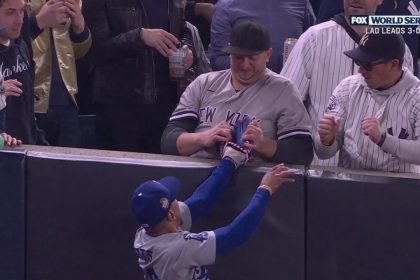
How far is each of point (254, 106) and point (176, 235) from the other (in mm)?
974

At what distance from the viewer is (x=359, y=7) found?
18.0ft

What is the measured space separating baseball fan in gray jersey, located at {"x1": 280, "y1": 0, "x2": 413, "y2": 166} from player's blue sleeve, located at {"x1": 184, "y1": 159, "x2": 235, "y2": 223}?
3.21 feet

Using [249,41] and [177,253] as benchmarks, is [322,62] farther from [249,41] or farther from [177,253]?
[177,253]

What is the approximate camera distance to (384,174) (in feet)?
15.2

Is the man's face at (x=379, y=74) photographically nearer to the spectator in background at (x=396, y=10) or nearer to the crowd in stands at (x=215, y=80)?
the crowd in stands at (x=215, y=80)

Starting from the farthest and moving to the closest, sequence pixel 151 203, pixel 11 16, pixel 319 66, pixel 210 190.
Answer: pixel 319 66 → pixel 11 16 → pixel 210 190 → pixel 151 203

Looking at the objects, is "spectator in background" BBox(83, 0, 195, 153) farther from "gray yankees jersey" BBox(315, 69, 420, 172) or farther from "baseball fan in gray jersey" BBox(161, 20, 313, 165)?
"gray yankees jersey" BBox(315, 69, 420, 172)

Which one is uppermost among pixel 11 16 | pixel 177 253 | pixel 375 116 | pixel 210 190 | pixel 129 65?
pixel 11 16

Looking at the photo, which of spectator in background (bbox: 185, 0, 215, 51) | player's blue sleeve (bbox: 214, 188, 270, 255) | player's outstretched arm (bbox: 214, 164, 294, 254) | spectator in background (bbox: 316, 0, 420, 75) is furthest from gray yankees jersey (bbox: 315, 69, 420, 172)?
spectator in background (bbox: 185, 0, 215, 51)

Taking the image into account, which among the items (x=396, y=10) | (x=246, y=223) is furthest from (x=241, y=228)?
(x=396, y=10)

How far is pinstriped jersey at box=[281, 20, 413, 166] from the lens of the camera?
17.8 ft

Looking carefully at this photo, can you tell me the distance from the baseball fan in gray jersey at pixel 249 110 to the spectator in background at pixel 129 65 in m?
0.95

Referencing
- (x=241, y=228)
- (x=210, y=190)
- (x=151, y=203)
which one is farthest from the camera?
(x=210, y=190)

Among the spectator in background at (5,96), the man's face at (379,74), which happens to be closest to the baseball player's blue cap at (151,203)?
the spectator in background at (5,96)
